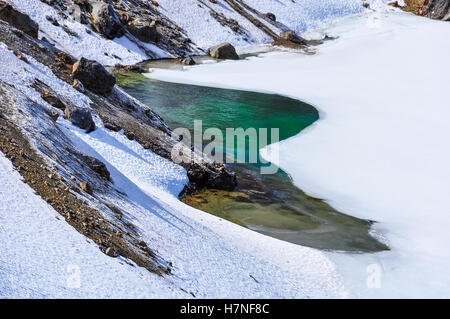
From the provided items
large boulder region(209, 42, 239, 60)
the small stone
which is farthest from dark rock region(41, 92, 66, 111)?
large boulder region(209, 42, 239, 60)

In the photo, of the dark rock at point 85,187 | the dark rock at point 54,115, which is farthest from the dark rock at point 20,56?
the dark rock at point 85,187

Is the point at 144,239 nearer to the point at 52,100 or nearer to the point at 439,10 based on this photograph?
the point at 52,100

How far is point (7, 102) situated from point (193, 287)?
873 cm

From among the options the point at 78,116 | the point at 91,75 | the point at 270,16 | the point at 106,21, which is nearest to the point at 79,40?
the point at 106,21

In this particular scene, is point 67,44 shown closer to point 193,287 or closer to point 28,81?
point 28,81

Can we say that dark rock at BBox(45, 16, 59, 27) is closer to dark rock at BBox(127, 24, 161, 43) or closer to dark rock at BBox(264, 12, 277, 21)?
dark rock at BBox(127, 24, 161, 43)

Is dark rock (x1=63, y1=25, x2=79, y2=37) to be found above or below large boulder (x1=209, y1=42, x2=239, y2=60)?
above

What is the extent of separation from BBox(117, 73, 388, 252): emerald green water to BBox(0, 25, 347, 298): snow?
147 cm

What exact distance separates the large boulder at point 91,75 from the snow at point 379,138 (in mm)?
9505

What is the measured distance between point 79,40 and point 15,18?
65.8 ft

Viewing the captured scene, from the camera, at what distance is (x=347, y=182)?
23.7 m

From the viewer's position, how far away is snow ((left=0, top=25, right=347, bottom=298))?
9141 mm

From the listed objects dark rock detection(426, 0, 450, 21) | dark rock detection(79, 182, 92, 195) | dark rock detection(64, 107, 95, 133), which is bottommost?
dark rock detection(64, 107, 95, 133)

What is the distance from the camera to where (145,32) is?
49500mm
